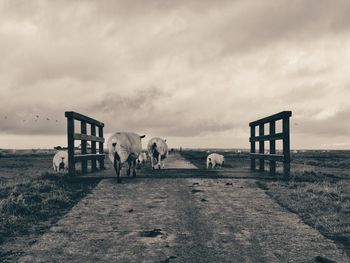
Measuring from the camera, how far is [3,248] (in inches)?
192

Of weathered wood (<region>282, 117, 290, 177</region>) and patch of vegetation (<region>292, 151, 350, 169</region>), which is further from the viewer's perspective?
patch of vegetation (<region>292, 151, 350, 169</region>)

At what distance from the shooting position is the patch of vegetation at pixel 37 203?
5.91 meters

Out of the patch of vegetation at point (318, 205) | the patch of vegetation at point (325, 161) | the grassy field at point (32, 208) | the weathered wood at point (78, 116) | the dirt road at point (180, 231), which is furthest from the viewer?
the patch of vegetation at point (325, 161)

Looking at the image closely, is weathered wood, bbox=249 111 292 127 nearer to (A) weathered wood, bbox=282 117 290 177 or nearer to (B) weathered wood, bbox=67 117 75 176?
(A) weathered wood, bbox=282 117 290 177

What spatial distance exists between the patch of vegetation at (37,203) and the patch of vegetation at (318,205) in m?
4.43

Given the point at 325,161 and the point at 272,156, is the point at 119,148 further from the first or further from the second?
the point at 325,161

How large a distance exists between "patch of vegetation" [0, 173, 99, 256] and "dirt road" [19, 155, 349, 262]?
41 cm

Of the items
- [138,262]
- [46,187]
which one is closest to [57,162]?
[46,187]

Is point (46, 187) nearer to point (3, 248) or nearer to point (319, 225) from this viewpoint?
point (3, 248)

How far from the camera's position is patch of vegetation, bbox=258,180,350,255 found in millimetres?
5796

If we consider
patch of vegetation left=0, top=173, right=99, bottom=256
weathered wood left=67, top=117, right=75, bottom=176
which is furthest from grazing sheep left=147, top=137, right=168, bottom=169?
patch of vegetation left=0, top=173, right=99, bottom=256

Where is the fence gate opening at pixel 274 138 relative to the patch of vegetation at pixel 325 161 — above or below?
above

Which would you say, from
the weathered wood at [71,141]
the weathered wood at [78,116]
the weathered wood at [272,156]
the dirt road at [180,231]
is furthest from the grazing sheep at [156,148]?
the dirt road at [180,231]

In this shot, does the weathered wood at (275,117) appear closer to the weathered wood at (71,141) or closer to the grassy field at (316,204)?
the grassy field at (316,204)
